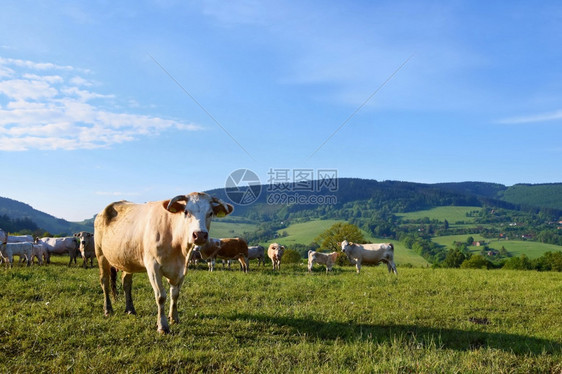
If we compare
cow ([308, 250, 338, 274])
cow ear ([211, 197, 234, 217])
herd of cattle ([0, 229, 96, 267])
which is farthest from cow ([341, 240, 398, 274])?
cow ear ([211, 197, 234, 217])

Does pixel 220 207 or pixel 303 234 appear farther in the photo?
pixel 303 234

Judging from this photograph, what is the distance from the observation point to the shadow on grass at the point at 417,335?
7.36 metres

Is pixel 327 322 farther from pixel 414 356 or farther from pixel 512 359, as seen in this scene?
pixel 512 359

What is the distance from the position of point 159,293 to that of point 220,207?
211cm

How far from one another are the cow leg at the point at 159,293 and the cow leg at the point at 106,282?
2.07m

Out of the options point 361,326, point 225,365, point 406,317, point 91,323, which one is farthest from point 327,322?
point 91,323

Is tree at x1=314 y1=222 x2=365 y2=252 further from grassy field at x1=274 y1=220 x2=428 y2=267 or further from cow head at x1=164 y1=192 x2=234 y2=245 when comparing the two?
cow head at x1=164 y1=192 x2=234 y2=245

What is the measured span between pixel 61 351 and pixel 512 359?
7811 millimetres

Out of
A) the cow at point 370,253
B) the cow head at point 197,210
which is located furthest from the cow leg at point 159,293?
the cow at point 370,253

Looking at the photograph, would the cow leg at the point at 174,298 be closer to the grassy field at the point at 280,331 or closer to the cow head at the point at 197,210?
the grassy field at the point at 280,331

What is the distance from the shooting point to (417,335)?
8.07 metres

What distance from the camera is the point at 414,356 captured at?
6.21m

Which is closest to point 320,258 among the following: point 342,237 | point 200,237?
point 200,237

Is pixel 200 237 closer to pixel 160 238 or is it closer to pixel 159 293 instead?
pixel 160 238
